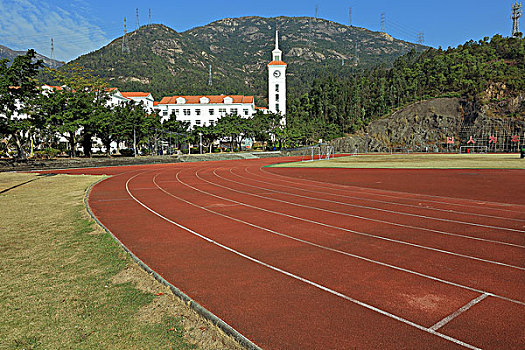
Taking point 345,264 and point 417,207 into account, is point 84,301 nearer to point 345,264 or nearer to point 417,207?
point 345,264

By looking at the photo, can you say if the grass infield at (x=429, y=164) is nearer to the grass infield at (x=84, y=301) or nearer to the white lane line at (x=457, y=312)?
the white lane line at (x=457, y=312)

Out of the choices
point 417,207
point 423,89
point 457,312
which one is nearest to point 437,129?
point 423,89

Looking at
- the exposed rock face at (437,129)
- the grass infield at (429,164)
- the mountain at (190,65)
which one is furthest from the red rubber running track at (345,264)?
the mountain at (190,65)

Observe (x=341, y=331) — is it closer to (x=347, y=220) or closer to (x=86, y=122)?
(x=347, y=220)

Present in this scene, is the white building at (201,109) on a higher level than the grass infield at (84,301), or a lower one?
higher

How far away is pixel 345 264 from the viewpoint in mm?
6523

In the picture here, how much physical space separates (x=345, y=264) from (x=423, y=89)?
9929 cm

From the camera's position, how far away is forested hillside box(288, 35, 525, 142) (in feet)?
250

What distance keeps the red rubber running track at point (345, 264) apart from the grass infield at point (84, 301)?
1.65ft

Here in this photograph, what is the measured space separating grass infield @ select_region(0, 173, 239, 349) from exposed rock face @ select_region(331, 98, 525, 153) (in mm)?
80427

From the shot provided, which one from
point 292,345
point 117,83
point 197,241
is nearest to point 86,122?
point 197,241

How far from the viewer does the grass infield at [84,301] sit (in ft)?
12.8

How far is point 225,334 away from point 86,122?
38.5 metres

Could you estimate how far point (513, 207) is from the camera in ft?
39.0
